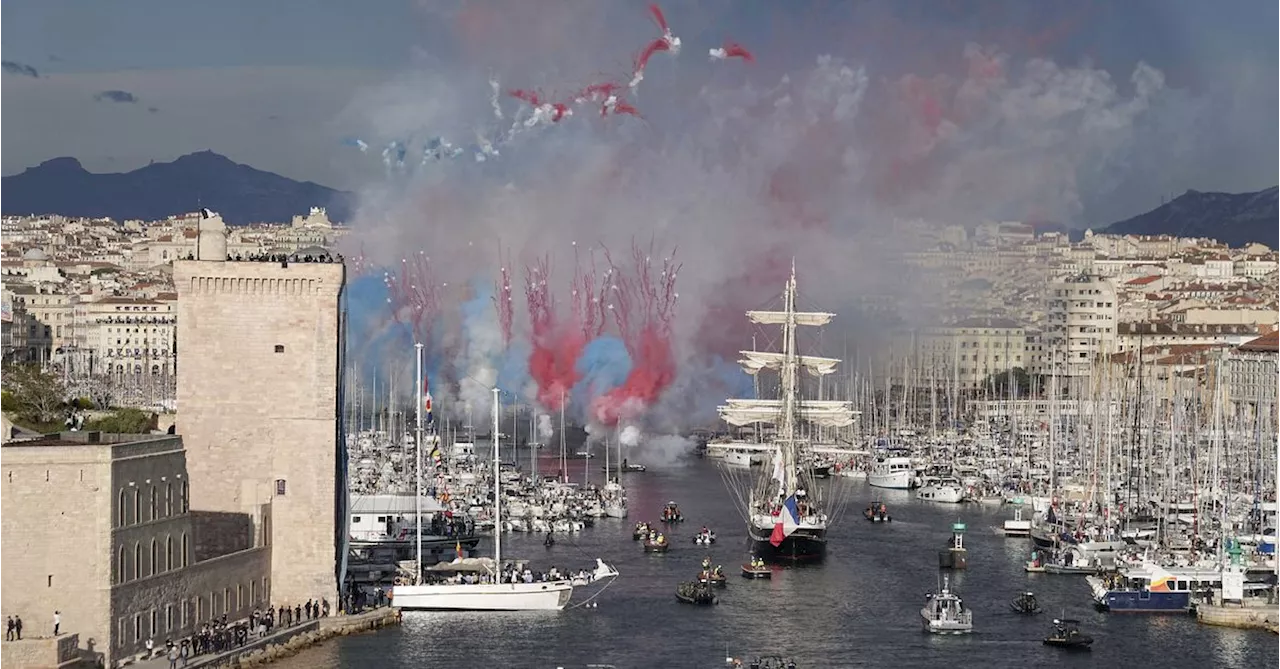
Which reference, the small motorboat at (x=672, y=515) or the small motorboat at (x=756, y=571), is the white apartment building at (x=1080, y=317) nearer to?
the small motorboat at (x=672, y=515)

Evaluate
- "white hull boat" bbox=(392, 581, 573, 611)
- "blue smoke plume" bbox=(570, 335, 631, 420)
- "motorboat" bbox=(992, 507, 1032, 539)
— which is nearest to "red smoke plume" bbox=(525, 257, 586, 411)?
"blue smoke plume" bbox=(570, 335, 631, 420)

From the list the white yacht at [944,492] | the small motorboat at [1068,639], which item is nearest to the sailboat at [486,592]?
the small motorboat at [1068,639]

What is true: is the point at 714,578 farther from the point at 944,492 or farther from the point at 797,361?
the point at 944,492

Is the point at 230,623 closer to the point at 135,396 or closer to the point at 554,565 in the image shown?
the point at 554,565

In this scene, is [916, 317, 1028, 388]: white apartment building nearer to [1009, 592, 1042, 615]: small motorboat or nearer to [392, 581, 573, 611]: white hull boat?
[1009, 592, 1042, 615]: small motorboat

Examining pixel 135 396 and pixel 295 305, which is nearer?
pixel 295 305

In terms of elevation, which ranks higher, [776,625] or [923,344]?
[923,344]

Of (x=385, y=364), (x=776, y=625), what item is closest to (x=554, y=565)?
(x=776, y=625)
